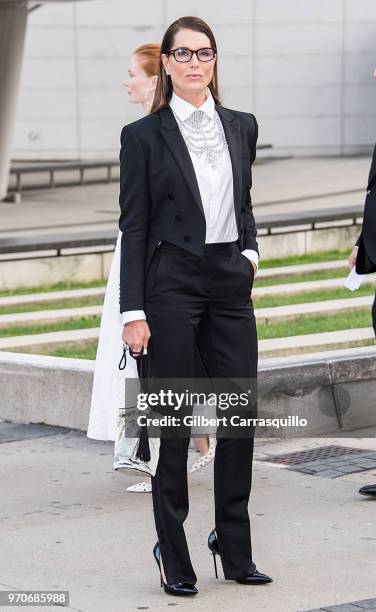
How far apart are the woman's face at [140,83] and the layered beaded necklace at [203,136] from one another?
1.53 meters

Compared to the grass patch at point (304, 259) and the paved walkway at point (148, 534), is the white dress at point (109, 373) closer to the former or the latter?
the paved walkway at point (148, 534)

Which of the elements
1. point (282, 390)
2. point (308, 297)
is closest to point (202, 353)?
point (282, 390)

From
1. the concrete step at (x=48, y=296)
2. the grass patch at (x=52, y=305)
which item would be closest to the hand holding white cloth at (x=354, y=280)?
the grass patch at (x=52, y=305)

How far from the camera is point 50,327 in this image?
35.7ft

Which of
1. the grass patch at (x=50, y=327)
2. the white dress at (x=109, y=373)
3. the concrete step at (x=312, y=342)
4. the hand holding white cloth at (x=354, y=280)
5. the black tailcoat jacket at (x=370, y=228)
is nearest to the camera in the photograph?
the black tailcoat jacket at (x=370, y=228)

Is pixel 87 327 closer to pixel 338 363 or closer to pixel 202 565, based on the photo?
pixel 338 363

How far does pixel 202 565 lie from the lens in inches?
201

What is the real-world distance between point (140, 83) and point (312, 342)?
312 cm

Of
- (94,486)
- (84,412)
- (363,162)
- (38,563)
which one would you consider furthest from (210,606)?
(363,162)

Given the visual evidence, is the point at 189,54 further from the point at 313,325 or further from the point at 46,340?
the point at 313,325

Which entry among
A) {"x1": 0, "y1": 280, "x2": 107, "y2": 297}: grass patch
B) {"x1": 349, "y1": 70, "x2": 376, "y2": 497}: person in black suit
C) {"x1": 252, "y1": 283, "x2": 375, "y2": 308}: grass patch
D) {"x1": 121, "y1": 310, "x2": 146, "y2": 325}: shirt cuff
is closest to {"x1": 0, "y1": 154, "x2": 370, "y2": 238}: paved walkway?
{"x1": 0, "y1": 280, "x2": 107, "y2": 297}: grass patch

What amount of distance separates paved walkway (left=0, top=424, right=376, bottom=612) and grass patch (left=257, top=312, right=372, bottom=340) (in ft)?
9.01

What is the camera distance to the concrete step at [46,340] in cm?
938

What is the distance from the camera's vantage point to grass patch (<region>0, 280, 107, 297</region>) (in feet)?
43.7
